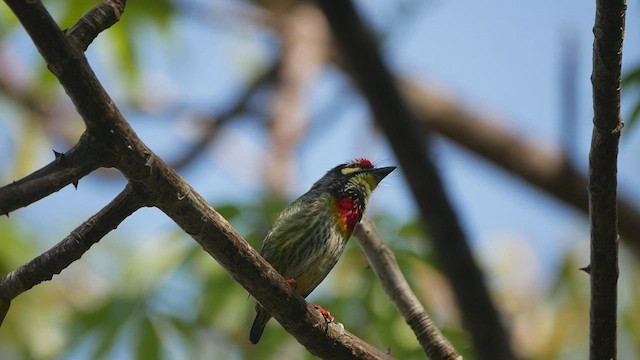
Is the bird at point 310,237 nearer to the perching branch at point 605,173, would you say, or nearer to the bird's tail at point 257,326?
the bird's tail at point 257,326

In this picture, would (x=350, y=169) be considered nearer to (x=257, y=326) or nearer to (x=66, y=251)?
(x=257, y=326)

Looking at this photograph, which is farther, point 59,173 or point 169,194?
point 169,194

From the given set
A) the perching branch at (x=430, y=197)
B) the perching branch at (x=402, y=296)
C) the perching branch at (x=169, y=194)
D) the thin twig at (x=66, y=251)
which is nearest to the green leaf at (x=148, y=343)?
the perching branch at (x=402, y=296)

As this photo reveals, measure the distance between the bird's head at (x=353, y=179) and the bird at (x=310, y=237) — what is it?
0.04ft

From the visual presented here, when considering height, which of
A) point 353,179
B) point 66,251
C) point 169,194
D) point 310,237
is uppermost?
point 353,179

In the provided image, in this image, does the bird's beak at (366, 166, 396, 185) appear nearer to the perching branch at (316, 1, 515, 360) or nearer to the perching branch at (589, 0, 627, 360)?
the perching branch at (316, 1, 515, 360)

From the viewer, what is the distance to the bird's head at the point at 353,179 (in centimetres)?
404

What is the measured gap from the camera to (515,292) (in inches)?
283

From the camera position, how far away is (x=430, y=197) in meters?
3.71

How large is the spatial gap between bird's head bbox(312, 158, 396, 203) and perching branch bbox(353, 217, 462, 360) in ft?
1.37

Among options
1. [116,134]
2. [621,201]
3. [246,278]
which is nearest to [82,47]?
[116,134]

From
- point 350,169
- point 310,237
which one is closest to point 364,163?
point 350,169

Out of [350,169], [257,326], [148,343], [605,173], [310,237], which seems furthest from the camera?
[350,169]

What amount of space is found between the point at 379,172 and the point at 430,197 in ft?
1.78
